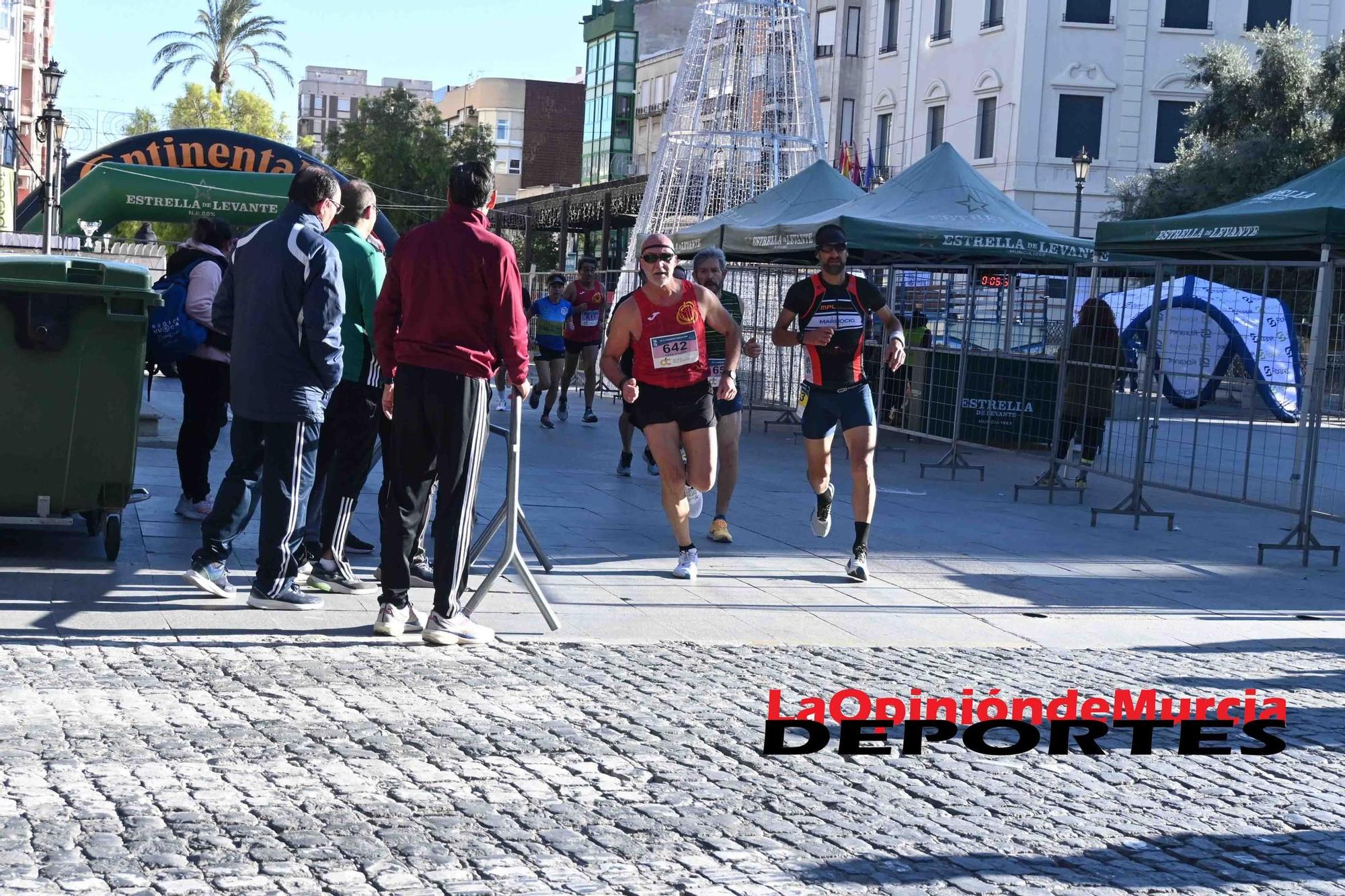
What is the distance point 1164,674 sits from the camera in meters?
6.87

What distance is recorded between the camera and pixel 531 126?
99.8m

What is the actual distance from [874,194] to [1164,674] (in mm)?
11483

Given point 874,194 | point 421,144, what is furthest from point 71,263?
point 421,144

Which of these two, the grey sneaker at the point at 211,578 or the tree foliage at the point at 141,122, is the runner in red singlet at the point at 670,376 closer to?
the grey sneaker at the point at 211,578

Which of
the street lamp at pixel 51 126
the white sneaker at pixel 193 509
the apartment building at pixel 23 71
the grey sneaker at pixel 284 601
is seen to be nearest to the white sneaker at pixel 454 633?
the grey sneaker at pixel 284 601

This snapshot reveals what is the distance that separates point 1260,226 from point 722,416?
15.1 ft

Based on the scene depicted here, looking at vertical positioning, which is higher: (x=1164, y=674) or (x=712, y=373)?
(x=712, y=373)

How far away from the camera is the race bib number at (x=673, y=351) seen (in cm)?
856

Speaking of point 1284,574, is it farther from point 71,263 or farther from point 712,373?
point 71,263

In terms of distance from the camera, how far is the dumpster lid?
302 inches

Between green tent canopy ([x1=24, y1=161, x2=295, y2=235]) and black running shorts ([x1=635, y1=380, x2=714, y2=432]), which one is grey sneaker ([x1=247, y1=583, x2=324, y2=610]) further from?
green tent canopy ([x1=24, y1=161, x2=295, y2=235])

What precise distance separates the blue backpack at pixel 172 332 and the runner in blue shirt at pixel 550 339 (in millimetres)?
9152

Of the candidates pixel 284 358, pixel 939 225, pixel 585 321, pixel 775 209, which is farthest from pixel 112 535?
pixel 775 209

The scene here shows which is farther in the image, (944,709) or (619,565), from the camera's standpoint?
(619,565)
